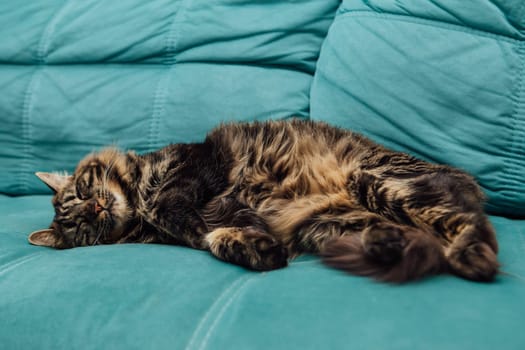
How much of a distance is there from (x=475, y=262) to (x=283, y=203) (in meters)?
0.70

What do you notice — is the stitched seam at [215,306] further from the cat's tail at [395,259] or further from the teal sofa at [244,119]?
the cat's tail at [395,259]

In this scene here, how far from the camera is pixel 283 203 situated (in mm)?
1794

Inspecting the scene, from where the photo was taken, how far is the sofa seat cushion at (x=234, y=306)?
42.0 inches

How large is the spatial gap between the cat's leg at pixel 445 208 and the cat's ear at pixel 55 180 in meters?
1.13

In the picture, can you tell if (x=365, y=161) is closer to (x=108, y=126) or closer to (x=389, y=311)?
(x=389, y=311)

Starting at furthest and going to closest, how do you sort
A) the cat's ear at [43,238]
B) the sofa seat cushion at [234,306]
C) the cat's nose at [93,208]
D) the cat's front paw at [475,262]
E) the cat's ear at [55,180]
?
the cat's ear at [55,180] → the cat's nose at [93,208] → the cat's ear at [43,238] → the cat's front paw at [475,262] → the sofa seat cushion at [234,306]

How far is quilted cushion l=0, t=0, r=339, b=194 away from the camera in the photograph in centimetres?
227

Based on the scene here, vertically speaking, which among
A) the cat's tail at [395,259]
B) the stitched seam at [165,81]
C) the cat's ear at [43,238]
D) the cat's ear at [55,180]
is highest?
the stitched seam at [165,81]

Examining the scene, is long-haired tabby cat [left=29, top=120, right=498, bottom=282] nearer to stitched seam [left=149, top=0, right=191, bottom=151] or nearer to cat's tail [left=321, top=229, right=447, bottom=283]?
cat's tail [left=321, top=229, right=447, bottom=283]

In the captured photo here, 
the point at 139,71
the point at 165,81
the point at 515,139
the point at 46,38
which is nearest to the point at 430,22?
the point at 515,139

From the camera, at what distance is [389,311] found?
3.64 ft

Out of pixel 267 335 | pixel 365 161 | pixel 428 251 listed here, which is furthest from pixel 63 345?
pixel 365 161

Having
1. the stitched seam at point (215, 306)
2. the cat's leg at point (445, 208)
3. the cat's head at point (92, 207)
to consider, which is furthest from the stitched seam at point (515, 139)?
the cat's head at point (92, 207)

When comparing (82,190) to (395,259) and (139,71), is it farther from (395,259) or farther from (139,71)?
(395,259)
